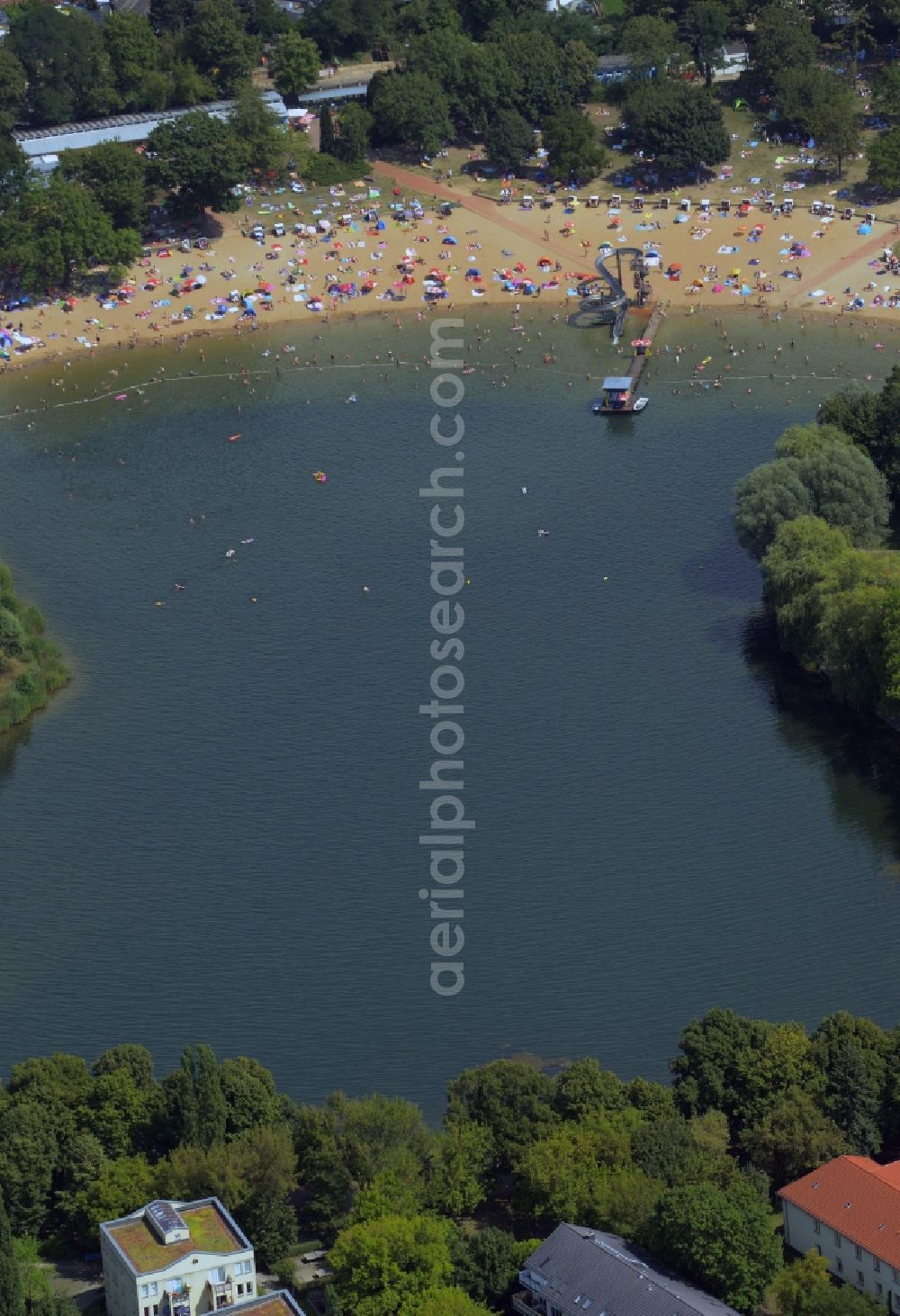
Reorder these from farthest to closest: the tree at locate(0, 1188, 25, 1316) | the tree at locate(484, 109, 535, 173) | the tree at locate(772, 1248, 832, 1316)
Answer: the tree at locate(484, 109, 535, 173) → the tree at locate(772, 1248, 832, 1316) → the tree at locate(0, 1188, 25, 1316)

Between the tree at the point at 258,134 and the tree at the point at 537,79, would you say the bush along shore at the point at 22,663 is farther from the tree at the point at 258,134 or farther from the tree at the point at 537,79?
the tree at the point at 537,79

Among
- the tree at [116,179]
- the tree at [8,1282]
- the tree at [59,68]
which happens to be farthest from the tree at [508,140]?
the tree at [8,1282]

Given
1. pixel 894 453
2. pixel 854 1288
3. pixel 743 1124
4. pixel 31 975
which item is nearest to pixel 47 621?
pixel 31 975

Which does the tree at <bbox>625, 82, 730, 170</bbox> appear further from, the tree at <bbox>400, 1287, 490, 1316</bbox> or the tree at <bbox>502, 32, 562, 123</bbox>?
the tree at <bbox>400, 1287, 490, 1316</bbox>

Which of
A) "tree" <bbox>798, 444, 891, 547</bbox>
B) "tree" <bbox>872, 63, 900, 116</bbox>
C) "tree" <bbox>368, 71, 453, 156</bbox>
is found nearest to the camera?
"tree" <bbox>798, 444, 891, 547</bbox>

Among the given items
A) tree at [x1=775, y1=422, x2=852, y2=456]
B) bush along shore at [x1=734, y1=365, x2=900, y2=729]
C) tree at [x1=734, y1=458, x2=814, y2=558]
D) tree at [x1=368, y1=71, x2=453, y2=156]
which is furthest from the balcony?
tree at [x1=368, y1=71, x2=453, y2=156]

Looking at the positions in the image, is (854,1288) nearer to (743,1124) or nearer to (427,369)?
(743,1124)

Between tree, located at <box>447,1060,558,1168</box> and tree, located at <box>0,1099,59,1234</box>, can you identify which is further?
tree, located at <box>447,1060,558,1168</box>

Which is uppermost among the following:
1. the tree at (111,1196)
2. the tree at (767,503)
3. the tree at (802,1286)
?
the tree at (767,503)
